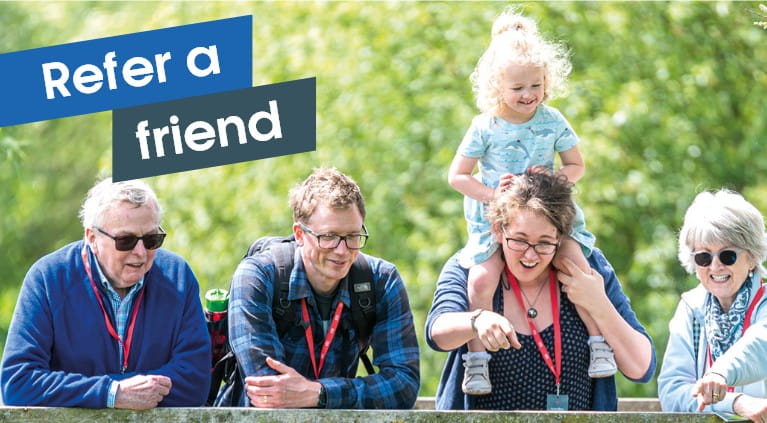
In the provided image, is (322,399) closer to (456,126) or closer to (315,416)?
(315,416)

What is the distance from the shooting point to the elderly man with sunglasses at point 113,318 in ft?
15.9

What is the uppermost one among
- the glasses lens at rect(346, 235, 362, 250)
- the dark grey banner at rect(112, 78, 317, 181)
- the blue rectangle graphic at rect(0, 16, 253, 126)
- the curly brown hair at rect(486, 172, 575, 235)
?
the blue rectangle graphic at rect(0, 16, 253, 126)

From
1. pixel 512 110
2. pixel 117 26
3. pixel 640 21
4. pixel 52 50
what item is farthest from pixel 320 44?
pixel 512 110

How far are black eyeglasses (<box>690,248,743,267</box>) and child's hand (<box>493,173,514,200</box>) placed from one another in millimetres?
754

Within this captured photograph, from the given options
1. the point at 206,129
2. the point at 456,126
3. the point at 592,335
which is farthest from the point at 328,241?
the point at 456,126

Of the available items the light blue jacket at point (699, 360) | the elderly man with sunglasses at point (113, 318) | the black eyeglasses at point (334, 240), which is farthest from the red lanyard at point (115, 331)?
the light blue jacket at point (699, 360)

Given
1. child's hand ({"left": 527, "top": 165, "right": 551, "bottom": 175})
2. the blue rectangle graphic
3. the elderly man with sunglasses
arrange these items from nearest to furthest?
1. the elderly man with sunglasses
2. child's hand ({"left": 527, "top": 165, "right": 551, "bottom": 175})
3. the blue rectangle graphic

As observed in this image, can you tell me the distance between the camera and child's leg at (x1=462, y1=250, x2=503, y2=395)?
514 centimetres

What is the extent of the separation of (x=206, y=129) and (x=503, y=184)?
156 centimetres

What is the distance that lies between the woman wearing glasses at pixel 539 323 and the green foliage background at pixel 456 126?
4.64 m

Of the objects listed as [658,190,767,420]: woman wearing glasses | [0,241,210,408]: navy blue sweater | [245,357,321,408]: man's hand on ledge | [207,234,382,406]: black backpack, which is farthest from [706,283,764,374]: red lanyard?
[0,241,210,408]: navy blue sweater

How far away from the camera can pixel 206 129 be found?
620 cm

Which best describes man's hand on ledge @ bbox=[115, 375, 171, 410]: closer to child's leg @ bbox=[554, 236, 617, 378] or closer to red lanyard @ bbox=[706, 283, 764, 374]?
child's leg @ bbox=[554, 236, 617, 378]

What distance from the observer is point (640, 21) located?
441 inches
